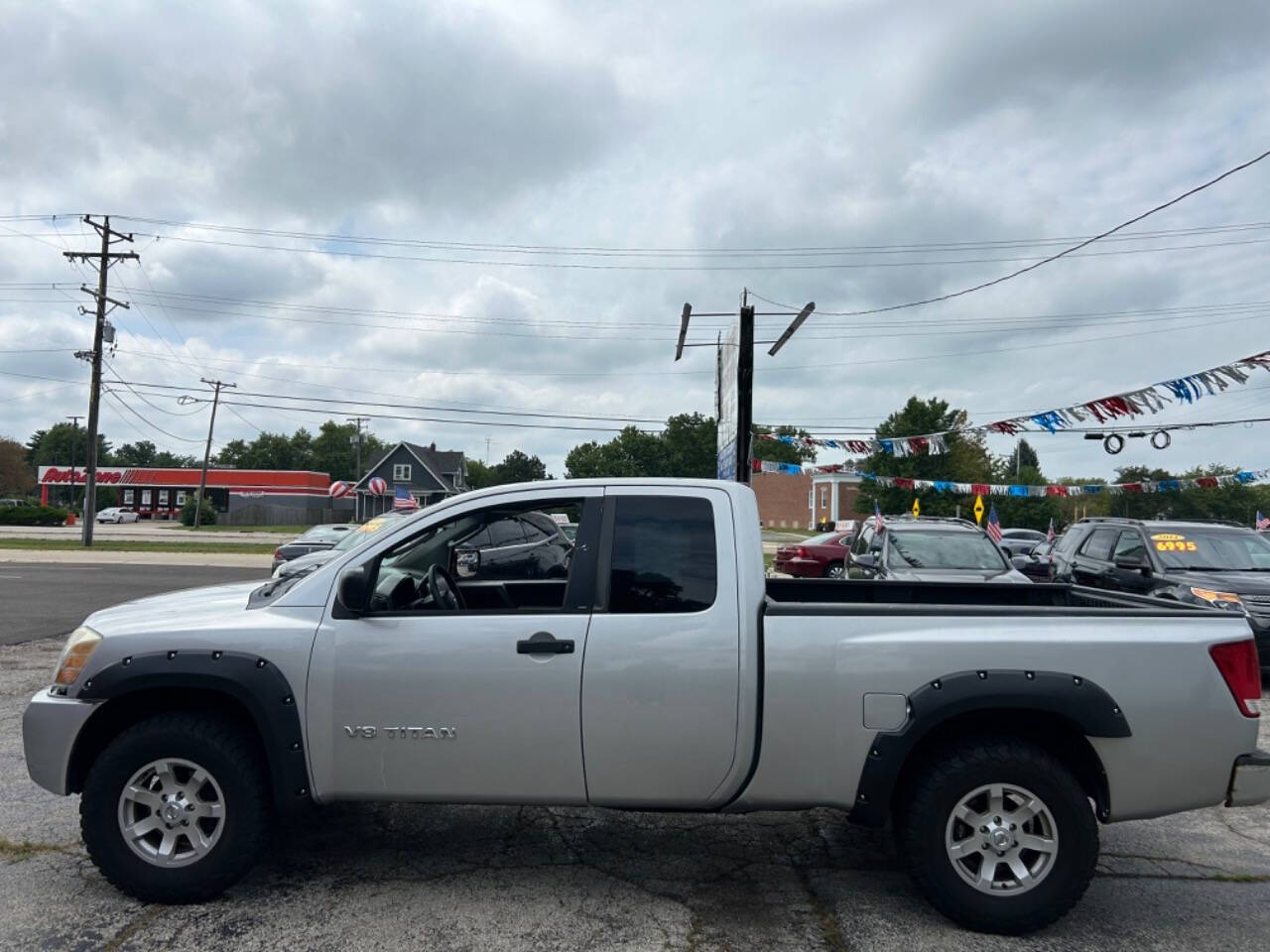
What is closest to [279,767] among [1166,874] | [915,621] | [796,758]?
[796,758]

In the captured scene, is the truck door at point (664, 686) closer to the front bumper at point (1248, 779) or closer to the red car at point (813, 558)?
the front bumper at point (1248, 779)

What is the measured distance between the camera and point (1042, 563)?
1716 cm

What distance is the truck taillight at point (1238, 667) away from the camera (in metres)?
3.74

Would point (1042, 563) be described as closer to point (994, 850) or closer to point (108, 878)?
point (994, 850)

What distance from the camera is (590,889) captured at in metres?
4.13

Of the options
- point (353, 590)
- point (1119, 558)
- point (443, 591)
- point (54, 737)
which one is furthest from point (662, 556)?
point (1119, 558)

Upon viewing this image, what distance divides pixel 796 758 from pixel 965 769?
2.22ft

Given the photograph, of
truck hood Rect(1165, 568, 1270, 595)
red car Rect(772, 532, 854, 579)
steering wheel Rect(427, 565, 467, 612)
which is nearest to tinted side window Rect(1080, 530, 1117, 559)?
truck hood Rect(1165, 568, 1270, 595)

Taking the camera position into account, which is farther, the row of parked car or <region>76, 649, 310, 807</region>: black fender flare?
the row of parked car

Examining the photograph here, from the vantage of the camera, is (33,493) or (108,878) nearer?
(108,878)

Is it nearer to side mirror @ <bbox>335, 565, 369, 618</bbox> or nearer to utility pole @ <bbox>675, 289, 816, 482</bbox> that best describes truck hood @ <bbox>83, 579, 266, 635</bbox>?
side mirror @ <bbox>335, 565, 369, 618</bbox>

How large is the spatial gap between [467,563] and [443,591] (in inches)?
55.0

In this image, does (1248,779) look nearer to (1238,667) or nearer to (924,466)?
(1238,667)

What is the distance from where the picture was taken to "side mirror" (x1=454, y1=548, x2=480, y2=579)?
5466mm
